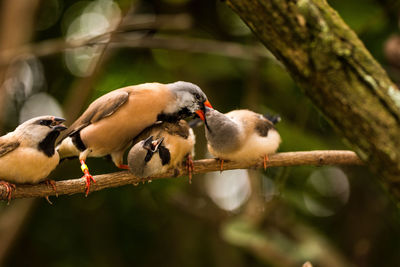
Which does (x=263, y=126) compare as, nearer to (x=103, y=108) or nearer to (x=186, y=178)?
(x=103, y=108)

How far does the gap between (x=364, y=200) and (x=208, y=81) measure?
2.65 metres

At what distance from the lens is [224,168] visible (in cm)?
328

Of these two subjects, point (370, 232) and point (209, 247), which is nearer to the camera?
point (370, 232)

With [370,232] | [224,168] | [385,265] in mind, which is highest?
[224,168]

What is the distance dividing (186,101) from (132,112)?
35 centimetres

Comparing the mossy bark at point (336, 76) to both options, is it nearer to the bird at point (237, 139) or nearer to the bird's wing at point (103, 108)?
the bird at point (237, 139)

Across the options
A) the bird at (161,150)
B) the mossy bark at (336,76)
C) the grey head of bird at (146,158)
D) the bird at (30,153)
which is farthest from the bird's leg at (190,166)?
the mossy bark at (336,76)

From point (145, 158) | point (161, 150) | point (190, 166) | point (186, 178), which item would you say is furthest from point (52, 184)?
point (186, 178)

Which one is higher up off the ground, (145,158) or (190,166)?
(145,158)

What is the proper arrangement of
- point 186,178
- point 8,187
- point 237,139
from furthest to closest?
1. point 186,178
2. point 237,139
3. point 8,187

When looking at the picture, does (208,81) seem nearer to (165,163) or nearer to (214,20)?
(214,20)

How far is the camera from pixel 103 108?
3.09 m

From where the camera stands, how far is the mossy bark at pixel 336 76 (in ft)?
5.93

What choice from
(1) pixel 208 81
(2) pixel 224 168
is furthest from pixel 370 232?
(2) pixel 224 168
